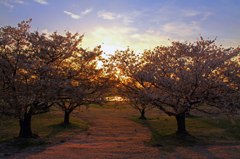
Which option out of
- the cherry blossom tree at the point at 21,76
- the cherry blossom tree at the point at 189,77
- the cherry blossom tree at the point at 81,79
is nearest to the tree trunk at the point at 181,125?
the cherry blossom tree at the point at 189,77

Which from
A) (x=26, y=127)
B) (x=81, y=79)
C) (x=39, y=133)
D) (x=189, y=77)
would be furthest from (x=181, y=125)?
(x=39, y=133)

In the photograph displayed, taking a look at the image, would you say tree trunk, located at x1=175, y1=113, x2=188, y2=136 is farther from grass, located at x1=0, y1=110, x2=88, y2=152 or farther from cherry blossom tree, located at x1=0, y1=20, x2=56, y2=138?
cherry blossom tree, located at x1=0, y1=20, x2=56, y2=138

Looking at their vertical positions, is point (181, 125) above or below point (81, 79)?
below

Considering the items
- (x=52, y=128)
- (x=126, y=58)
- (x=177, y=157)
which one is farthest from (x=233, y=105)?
(x=52, y=128)

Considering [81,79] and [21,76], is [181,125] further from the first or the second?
[21,76]

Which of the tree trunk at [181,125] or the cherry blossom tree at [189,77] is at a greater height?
the cherry blossom tree at [189,77]

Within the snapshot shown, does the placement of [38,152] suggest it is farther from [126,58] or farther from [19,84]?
[126,58]

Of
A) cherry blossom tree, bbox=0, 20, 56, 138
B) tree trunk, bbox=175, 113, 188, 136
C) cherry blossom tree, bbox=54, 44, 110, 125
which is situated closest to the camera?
cherry blossom tree, bbox=0, 20, 56, 138

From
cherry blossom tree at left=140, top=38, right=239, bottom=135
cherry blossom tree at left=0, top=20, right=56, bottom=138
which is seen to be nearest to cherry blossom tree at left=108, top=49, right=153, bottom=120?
cherry blossom tree at left=140, top=38, right=239, bottom=135

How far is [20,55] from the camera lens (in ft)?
75.2

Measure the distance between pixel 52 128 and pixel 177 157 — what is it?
17.8m

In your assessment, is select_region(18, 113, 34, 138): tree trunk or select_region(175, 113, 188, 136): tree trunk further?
select_region(175, 113, 188, 136): tree trunk

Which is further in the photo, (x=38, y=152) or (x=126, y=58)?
(x=126, y=58)

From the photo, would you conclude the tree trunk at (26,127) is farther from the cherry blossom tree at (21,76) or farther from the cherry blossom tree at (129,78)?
the cherry blossom tree at (129,78)
